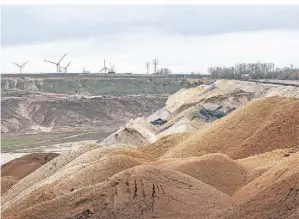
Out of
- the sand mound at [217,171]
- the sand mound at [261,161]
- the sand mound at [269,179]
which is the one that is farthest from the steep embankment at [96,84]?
the sand mound at [269,179]

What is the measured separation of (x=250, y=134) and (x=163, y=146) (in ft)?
16.2

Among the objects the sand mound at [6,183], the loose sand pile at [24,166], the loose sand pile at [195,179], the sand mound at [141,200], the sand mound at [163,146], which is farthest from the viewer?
the loose sand pile at [24,166]

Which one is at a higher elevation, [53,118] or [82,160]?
[82,160]

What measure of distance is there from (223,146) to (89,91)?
308 feet

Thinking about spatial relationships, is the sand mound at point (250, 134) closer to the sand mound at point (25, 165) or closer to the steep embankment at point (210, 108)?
the sand mound at point (25, 165)

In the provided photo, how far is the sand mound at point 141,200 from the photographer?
1642cm

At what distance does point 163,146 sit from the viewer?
97.5 feet

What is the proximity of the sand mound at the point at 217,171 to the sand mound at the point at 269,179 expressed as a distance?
1.94ft

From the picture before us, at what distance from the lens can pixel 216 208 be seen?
16641 millimetres

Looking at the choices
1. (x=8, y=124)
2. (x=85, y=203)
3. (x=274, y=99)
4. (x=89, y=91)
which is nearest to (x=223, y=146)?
(x=274, y=99)

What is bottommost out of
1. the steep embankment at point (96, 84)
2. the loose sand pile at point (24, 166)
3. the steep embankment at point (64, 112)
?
the steep embankment at point (64, 112)

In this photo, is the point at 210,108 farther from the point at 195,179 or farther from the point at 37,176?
the point at 195,179

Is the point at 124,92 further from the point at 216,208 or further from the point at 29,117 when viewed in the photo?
the point at 216,208

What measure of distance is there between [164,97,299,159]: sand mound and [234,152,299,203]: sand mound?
5.68m
